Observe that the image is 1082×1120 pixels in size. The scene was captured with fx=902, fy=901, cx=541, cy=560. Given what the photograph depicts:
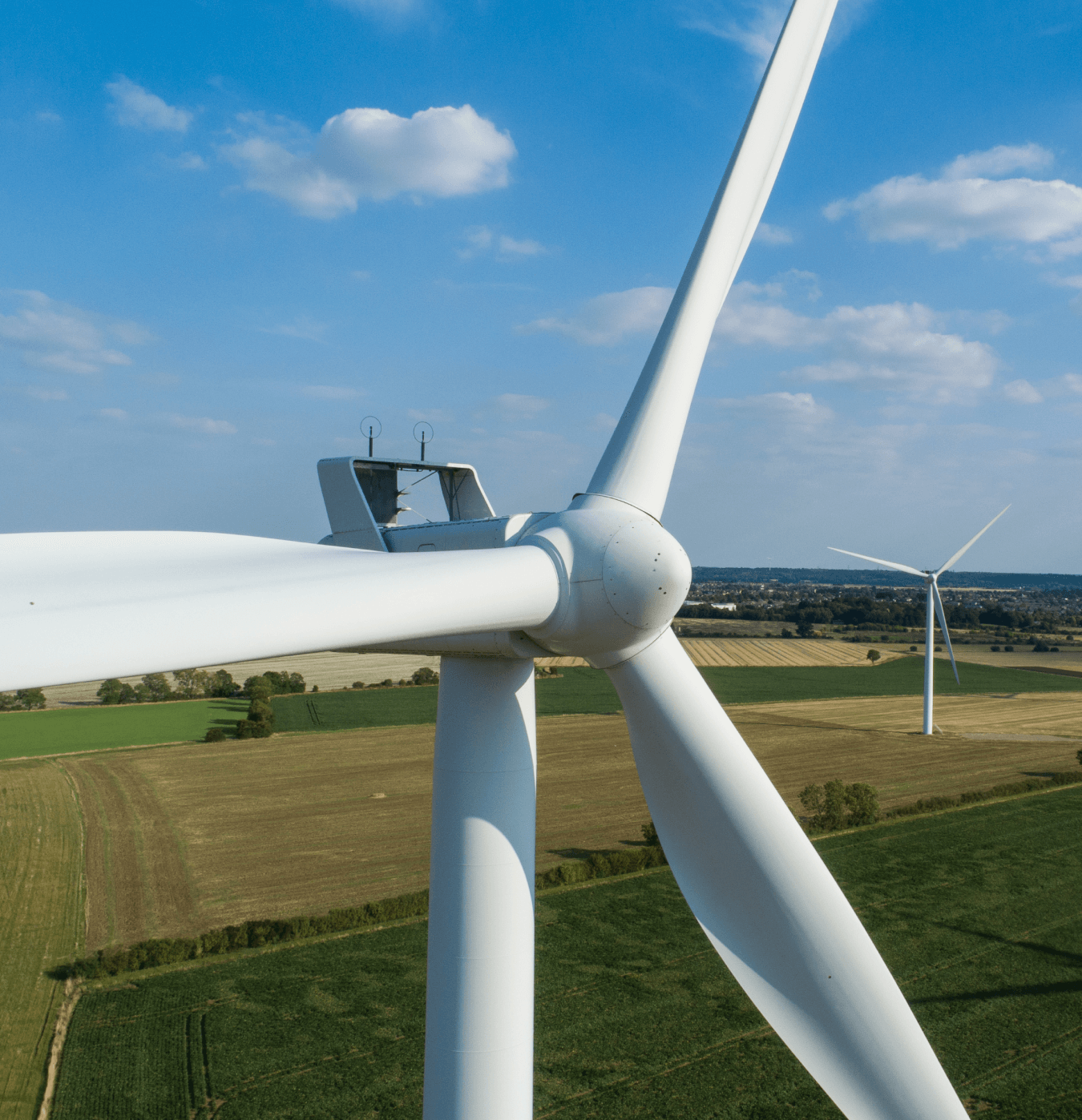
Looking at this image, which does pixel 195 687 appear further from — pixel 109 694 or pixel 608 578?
pixel 608 578

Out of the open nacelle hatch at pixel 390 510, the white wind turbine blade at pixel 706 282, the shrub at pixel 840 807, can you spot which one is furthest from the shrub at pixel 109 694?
the white wind turbine blade at pixel 706 282

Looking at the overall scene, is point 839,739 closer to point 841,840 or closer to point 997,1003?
point 841,840

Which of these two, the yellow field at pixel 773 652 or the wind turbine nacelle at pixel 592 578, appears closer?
the wind turbine nacelle at pixel 592 578

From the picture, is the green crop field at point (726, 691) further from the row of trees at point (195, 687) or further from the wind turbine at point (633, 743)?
the wind turbine at point (633, 743)

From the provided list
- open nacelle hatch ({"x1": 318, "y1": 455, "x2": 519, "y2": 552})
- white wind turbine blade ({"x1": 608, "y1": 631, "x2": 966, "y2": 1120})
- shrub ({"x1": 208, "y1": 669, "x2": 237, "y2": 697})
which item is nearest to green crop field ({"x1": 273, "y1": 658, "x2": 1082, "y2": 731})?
shrub ({"x1": 208, "y1": 669, "x2": 237, "y2": 697})

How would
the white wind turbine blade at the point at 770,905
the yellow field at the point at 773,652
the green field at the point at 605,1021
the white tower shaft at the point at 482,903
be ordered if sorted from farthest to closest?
the yellow field at the point at 773,652
the green field at the point at 605,1021
the white tower shaft at the point at 482,903
the white wind turbine blade at the point at 770,905

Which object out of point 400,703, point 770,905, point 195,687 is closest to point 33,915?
point 770,905

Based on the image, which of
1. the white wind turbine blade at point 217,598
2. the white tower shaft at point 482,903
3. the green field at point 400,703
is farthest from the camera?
the green field at point 400,703
